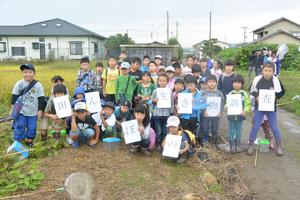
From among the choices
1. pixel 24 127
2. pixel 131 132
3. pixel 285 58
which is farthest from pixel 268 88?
pixel 285 58

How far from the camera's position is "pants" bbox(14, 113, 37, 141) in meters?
6.20

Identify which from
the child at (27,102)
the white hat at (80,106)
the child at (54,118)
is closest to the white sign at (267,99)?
the white hat at (80,106)

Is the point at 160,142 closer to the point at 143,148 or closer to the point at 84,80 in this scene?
the point at 143,148

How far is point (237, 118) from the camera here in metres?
6.21

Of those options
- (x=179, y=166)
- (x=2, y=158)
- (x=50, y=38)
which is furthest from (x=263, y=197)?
(x=50, y=38)

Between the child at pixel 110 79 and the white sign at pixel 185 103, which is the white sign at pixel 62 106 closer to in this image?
the child at pixel 110 79

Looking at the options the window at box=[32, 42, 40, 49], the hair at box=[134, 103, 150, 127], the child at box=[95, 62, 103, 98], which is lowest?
the hair at box=[134, 103, 150, 127]

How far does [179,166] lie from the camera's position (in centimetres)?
551

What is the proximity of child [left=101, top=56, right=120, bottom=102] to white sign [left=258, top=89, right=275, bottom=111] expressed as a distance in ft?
9.55

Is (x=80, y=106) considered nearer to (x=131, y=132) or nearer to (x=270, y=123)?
(x=131, y=132)

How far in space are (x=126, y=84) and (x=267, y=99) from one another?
2565mm

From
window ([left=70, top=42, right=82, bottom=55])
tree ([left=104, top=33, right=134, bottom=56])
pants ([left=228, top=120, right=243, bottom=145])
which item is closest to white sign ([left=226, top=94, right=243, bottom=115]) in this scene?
pants ([left=228, top=120, right=243, bottom=145])

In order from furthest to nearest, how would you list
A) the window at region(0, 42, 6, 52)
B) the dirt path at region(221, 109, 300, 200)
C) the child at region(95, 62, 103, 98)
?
1. the window at region(0, 42, 6, 52)
2. the child at region(95, 62, 103, 98)
3. the dirt path at region(221, 109, 300, 200)

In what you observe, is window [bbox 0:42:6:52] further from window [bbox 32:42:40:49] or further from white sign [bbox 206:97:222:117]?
white sign [bbox 206:97:222:117]
